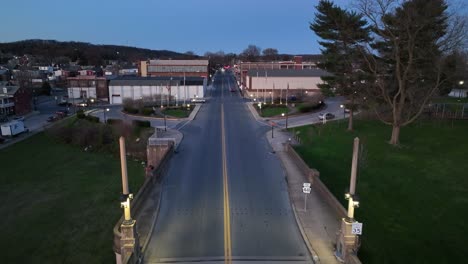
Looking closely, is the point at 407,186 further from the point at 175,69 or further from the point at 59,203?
the point at 175,69

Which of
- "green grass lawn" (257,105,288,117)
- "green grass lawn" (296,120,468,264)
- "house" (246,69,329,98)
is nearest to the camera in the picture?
"green grass lawn" (296,120,468,264)

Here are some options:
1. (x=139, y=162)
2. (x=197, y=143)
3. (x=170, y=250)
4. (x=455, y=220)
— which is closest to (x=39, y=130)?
(x=139, y=162)

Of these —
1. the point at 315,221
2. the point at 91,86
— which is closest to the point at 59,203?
the point at 315,221

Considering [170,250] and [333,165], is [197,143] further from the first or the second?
[170,250]

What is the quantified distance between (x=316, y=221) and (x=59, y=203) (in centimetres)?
1731

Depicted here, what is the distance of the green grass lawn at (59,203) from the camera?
54.9 feet

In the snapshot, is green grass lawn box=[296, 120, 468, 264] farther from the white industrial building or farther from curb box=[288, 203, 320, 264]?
the white industrial building

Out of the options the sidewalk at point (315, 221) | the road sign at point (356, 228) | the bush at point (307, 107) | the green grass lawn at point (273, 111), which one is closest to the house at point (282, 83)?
the green grass lawn at point (273, 111)

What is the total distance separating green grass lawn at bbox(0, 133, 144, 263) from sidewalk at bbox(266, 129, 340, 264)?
331 inches

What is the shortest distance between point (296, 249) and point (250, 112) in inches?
1704

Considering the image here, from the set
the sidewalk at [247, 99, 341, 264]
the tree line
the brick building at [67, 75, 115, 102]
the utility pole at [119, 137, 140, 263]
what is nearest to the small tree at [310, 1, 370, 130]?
the tree line

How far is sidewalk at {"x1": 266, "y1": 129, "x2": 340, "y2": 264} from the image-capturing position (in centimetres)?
1282

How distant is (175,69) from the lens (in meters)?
106

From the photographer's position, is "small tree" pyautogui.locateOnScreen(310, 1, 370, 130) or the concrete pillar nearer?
the concrete pillar
